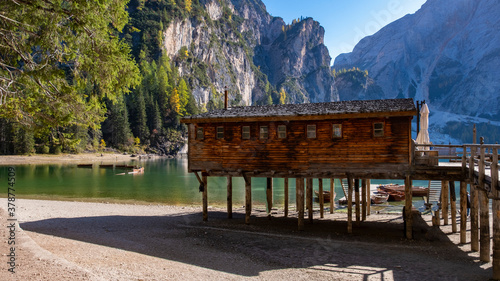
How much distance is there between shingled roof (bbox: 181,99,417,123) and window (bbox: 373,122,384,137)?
94 centimetres

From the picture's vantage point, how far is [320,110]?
793 inches

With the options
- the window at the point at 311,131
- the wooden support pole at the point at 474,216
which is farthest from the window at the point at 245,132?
the wooden support pole at the point at 474,216

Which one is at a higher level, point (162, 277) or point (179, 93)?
point (179, 93)

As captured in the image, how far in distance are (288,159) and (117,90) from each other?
1138 cm

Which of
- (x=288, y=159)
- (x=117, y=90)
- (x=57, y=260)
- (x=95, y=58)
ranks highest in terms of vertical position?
(x=95, y=58)

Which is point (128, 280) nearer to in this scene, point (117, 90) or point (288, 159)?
point (117, 90)

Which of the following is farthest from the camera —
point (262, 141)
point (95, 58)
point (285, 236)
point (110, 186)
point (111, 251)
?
point (110, 186)

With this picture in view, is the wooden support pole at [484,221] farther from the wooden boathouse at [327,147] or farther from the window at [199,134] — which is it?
the window at [199,134]

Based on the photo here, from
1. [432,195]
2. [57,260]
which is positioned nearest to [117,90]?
[57,260]

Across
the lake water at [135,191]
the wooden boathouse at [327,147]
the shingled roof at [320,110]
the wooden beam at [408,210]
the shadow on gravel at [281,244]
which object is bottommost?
the lake water at [135,191]

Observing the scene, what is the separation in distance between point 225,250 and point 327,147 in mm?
8297

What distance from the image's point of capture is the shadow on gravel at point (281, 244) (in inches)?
560

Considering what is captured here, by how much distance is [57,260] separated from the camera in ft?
32.5

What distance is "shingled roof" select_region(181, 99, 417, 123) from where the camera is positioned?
60.9 ft
